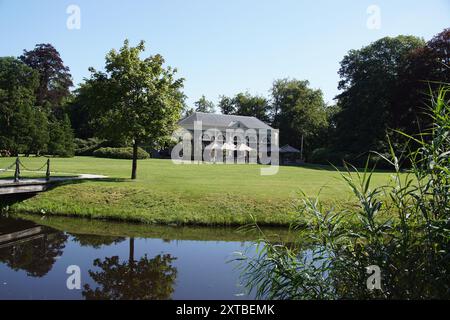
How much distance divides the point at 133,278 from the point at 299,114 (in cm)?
5798

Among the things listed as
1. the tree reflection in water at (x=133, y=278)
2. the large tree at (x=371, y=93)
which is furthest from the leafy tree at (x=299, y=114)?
the tree reflection in water at (x=133, y=278)

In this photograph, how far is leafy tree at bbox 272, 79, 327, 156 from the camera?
62.5 meters

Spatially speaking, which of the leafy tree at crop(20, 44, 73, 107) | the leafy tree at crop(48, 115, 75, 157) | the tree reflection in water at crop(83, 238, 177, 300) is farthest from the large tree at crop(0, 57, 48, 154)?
the tree reflection in water at crop(83, 238, 177, 300)

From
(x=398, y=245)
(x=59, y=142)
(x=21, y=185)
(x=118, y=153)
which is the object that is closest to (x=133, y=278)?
(x=398, y=245)

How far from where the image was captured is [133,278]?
826 cm

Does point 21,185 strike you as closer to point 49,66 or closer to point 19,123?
point 19,123

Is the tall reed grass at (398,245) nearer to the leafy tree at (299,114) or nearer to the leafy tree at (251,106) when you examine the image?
the leafy tree at (299,114)

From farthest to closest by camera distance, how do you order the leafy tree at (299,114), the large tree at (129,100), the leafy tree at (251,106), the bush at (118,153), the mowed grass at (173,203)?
1. the leafy tree at (251,106)
2. the leafy tree at (299,114)
3. the bush at (118,153)
4. the large tree at (129,100)
5. the mowed grass at (173,203)

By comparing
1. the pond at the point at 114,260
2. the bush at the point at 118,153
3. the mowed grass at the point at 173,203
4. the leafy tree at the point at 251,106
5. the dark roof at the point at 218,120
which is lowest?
the pond at the point at 114,260

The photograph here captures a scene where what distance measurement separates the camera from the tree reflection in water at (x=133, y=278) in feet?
23.8

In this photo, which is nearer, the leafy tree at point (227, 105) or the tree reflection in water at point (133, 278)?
the tree reflection in water at point (133, 278)

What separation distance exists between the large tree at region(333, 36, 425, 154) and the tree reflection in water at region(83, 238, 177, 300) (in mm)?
37669

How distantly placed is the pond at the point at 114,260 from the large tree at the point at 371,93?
115ft
